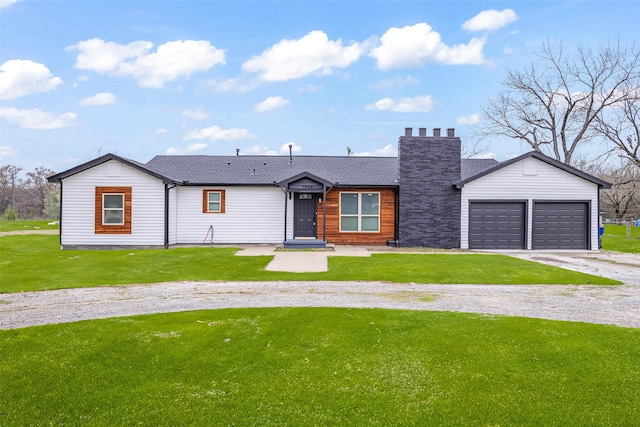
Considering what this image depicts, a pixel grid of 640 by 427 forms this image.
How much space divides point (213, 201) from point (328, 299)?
39.5ft

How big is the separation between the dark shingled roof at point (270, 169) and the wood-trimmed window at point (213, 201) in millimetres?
492

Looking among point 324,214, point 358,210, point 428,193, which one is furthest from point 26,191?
point 428,193

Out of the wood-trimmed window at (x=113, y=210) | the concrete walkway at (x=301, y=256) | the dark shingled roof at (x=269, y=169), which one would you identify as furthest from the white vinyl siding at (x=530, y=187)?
the wood-trimmed window at (x=113, y=210)

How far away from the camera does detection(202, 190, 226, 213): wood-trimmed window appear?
18688mm

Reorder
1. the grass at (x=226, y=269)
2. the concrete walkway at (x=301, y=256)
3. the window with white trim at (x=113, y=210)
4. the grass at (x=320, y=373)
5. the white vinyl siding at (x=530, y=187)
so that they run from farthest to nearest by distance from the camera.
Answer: the white vinyl siding at (x=530, y=187)
the window with white trim at (x=113, y=210)
the concrete walkway at (x=301, y=256)
the grass at (x=226, y=269)
the grass at (x=320, y=373)

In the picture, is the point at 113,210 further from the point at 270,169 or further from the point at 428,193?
the point at 428,193

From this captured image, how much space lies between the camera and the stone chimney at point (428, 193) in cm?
1830

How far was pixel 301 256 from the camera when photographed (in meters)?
14.9

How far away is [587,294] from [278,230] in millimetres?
12661

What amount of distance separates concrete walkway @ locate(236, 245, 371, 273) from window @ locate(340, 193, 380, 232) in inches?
52.7

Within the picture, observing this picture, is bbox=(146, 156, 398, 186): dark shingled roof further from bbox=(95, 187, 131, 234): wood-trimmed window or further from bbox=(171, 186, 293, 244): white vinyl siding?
bbox=(95, 187, 131, 234): wood-trimmed window

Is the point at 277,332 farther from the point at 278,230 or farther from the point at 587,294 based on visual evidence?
the point at 278,230

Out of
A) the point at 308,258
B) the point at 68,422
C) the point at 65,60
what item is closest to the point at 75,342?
the point at 68,422

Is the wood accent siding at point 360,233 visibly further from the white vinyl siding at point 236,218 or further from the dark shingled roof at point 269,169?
the white vinyl siding at point 236,218
